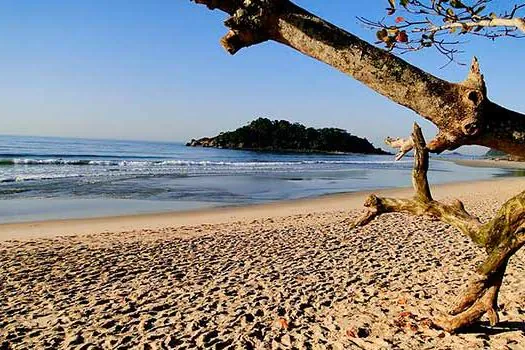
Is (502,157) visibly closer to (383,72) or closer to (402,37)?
(402,37)

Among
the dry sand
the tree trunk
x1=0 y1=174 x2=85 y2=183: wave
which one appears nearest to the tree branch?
the tree trunk

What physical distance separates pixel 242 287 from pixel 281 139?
87555mm

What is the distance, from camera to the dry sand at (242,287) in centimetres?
516

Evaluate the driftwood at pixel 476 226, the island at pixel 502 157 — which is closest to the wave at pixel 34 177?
the island at pixel 502 157

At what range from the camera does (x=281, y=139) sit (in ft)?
309

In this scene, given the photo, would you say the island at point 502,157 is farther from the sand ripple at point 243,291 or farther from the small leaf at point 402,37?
the sand ripple at point 243,291

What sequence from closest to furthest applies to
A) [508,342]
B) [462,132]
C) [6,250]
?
[462,132] < [508,342] < [6,250]

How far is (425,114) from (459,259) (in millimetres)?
7103

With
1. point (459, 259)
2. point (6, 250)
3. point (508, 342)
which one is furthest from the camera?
point (6, 250)

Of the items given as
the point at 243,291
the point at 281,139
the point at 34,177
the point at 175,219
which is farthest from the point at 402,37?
the point at 281,139

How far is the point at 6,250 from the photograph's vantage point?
952 cm

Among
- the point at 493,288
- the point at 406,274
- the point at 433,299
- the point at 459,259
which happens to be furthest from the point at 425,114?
the point at 459,259

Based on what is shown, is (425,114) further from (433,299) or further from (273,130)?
(273,130)

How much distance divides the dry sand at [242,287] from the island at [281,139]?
7985cm
